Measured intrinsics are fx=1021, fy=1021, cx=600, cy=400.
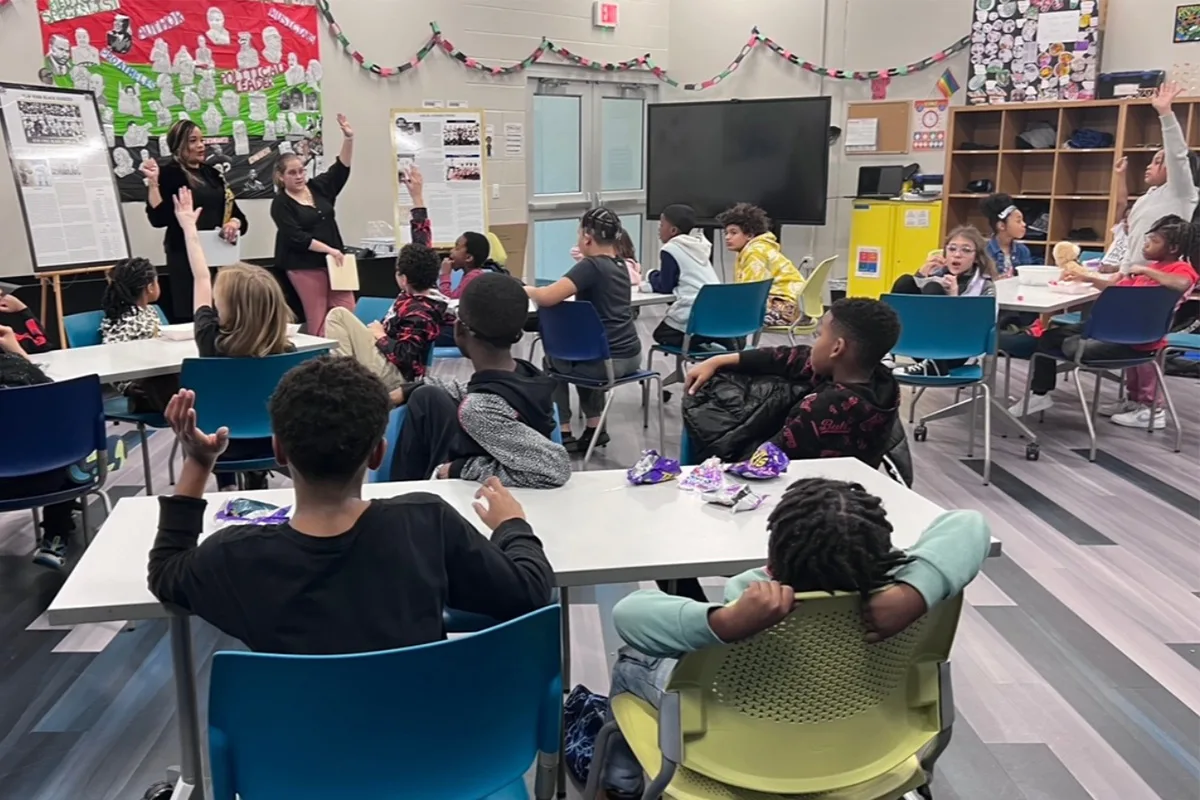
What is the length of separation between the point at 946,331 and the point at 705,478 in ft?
8.29

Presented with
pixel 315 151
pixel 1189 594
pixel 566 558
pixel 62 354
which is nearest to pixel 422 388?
pixel 566 558

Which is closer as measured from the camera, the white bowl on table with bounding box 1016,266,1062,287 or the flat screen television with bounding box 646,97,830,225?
the white bowl on table with bounding box 1016,266,1062,287

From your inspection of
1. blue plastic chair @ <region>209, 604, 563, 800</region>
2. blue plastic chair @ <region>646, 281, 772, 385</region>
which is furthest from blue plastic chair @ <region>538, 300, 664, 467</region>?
blue plastic chair @ <region>209, 604, 563, 800</region>

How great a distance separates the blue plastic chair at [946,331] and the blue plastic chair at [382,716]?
3.32 m

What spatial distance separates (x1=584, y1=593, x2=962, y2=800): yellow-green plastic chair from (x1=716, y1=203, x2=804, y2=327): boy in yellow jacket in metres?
4.21

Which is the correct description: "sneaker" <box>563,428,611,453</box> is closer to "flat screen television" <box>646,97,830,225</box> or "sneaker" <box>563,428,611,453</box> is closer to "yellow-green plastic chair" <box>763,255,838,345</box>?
"yellow-green plastic chair" <box>763,255,838,345</box>

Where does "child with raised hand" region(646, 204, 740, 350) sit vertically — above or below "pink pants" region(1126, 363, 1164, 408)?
above

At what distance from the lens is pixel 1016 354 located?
5.18m

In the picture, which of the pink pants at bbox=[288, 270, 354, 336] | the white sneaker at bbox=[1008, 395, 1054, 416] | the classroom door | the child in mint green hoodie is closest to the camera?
the child in mint green hoodie

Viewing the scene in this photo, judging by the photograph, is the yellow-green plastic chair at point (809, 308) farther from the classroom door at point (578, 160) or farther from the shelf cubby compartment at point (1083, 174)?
the classroom door at point (578, 160)

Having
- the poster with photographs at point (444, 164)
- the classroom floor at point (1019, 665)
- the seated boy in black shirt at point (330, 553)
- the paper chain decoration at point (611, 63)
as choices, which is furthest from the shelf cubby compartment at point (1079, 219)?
the seated boy in black shirt at point (330, 553)

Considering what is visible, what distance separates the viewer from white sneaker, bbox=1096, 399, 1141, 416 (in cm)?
552

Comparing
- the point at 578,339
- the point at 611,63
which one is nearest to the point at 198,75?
the point at 578,339

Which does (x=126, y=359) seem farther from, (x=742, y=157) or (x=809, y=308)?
(x=742, y=157)
